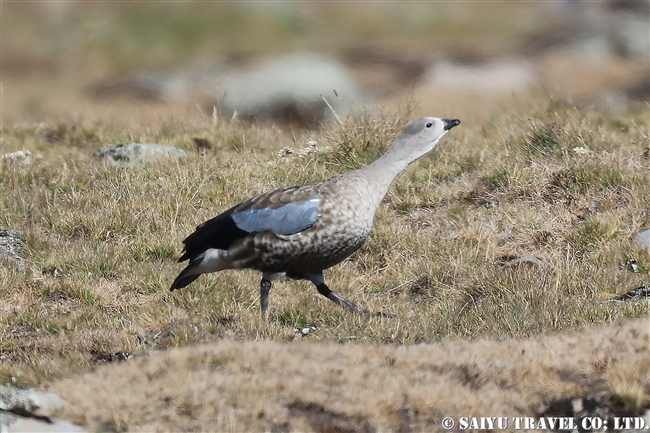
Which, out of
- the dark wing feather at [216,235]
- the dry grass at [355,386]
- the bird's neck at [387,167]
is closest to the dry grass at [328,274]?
the dry grass at [355,386]

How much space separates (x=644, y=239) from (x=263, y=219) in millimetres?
3598

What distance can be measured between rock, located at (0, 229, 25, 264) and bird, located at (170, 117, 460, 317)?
2.10m

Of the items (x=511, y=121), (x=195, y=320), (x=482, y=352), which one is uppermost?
(x=482, y=352)

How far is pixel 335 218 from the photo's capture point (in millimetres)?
6035

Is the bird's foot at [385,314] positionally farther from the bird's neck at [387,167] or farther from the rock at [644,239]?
the rock at [644,239]

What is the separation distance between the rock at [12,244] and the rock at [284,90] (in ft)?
18.8

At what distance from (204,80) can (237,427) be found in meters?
9.32

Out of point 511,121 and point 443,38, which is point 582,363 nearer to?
point 443,38

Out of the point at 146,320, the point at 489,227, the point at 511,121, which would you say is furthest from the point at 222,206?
the point at 511,121

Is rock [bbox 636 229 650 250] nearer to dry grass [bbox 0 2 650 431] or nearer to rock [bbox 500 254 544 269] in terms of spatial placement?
dry grass [bbox 0 2 650 431]

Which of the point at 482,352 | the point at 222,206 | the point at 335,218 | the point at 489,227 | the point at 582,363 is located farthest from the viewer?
the point at 222,206

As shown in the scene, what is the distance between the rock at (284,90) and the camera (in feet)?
49.2

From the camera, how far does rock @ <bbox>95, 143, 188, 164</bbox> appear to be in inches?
440

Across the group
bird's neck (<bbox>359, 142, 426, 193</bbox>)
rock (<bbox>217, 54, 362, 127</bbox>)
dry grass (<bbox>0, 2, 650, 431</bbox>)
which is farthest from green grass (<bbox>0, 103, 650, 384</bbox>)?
rock (<bbox>217, 54, 362, 127</bbox>)
